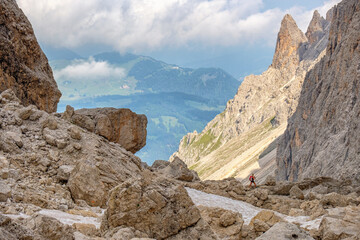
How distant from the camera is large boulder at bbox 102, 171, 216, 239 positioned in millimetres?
12555

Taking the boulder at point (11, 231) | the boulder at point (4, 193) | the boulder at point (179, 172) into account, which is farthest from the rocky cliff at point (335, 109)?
the boulder at point (11, 231)

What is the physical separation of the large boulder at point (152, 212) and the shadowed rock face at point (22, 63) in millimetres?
20521

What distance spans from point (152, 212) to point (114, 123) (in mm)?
22074

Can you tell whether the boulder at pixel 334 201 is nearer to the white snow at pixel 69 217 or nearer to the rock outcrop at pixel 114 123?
the white snow at pixel 69 217

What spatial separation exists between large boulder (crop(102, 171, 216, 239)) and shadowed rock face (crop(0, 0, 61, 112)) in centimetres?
2052

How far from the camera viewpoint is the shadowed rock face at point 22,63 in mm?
29422

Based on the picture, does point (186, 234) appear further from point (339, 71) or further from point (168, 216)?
point (339, 71)

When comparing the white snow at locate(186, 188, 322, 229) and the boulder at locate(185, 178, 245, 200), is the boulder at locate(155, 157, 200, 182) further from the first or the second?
the white snow at locate(186, 188, 322, 229)

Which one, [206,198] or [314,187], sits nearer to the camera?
[206,198]

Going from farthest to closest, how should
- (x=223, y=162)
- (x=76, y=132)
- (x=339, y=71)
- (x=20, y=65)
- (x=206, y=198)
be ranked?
(x=223, y=162)
(x=339, y=71)
(x=20, y=65)
(x=206, y=198)
(x=76, y=132)

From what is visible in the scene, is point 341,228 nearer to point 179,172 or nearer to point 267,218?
point 267,218

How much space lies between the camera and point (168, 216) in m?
12.8

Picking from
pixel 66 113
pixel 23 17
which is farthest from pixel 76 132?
pixel 23 17

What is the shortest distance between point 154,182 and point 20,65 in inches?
902
